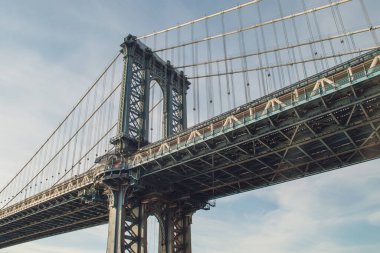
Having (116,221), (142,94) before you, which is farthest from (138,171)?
(142,94)

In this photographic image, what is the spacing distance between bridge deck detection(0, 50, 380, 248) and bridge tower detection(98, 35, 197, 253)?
1.32 metres

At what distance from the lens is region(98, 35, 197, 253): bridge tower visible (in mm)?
46156

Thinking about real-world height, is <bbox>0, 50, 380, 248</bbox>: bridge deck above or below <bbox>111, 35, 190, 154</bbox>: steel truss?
below

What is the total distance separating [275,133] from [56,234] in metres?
61.1

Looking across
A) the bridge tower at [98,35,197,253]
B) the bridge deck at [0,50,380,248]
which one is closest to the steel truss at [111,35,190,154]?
the bridge tower at [98,35,197,253]

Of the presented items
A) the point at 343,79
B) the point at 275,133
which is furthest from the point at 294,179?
the point at 343,79

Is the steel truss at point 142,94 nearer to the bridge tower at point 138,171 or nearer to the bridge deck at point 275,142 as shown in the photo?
the bridge tower at point 138,171

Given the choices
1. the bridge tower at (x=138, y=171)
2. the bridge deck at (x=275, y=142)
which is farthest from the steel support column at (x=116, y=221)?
the bridge deck at (x=275, y=142)

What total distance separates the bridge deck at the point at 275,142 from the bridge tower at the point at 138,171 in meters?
1.32

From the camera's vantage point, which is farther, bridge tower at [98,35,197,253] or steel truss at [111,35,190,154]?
steel truss at [111,35,190,154]

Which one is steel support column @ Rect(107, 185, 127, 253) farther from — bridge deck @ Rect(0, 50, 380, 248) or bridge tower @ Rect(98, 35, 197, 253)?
bridge deck @ Rect(0, 50, 380, 248)

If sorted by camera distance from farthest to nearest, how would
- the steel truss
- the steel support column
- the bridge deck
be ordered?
the steel truss < the steel support column < the bridge deck

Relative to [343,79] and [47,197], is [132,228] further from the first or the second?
[343,79]

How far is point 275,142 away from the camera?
3866cm
